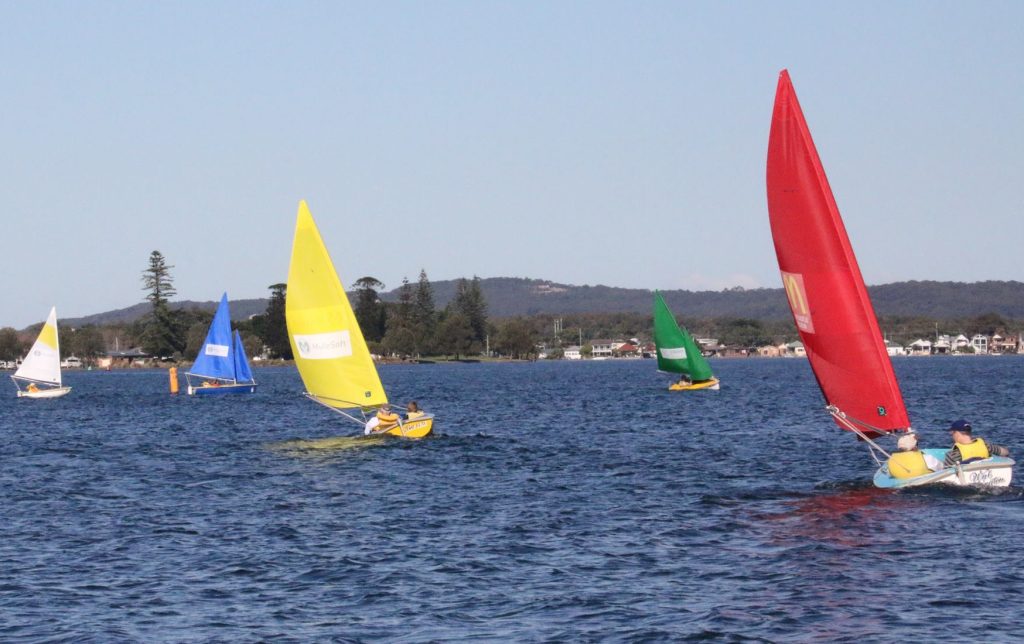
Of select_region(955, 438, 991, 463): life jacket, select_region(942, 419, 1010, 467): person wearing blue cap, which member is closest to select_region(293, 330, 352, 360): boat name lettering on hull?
select_region(942, 419, 1010, 467): person wearing blue cap

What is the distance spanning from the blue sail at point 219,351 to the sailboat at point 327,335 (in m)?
49.5

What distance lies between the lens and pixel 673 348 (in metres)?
94.6

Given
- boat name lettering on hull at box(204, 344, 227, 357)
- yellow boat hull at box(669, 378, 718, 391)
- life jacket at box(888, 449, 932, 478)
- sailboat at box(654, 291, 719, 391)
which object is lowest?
life jacket at box(888, 449, 932, 478)

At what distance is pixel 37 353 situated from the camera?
97938mm

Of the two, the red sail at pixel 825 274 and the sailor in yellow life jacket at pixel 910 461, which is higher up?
the red sail at pixel 825 274

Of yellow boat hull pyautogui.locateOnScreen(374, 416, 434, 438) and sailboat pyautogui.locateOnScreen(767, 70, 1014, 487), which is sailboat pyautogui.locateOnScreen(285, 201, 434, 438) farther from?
sailboat pyautogui.locateOnScreen(767, 70, 1014, 487)

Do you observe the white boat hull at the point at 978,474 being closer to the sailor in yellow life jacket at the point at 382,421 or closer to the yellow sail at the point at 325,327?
the sailor in yellow life jacket at the point at 382,421

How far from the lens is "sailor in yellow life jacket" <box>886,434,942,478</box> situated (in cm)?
2933

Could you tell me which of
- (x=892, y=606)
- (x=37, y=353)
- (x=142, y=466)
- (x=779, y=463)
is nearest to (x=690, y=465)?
(x=779, y=463)

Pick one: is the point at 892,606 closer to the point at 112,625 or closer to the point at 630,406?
the point at 112,625

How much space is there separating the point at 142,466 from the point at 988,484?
1029 inches

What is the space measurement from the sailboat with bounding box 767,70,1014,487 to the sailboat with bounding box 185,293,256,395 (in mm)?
71526

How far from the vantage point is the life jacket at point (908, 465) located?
2934 centimetres

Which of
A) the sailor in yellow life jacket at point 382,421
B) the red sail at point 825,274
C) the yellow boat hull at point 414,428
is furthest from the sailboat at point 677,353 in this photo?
the red sail at point 825,274
